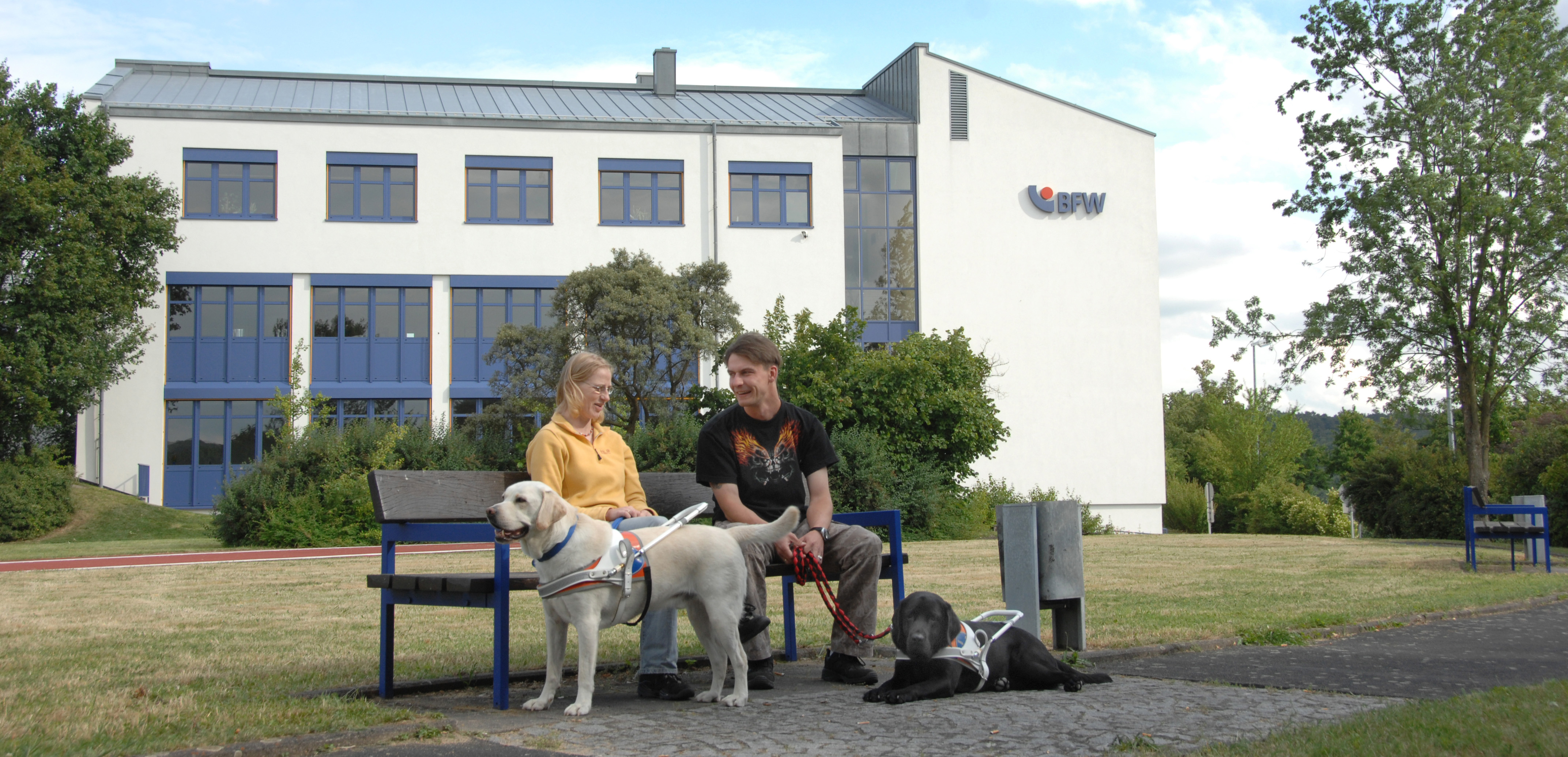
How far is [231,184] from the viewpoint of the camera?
33312 mm

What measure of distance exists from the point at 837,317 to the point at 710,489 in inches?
789

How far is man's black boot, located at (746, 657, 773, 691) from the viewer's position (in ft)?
17.9

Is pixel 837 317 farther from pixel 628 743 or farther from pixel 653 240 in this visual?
pixel 628 743

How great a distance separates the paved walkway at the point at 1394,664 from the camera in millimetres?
5473

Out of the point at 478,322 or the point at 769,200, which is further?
the point at 769,200

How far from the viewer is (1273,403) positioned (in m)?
59.1

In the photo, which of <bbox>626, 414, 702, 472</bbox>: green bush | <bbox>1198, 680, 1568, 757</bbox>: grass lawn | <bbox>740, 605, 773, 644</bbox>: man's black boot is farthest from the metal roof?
<bbox>1198, 680, 1568, 757</bbox>: grass lawn

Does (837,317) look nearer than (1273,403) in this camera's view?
Yes

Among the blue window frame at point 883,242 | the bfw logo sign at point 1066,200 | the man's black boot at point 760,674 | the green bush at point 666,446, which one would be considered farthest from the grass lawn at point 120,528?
the bfw logo sign at point 1066,200

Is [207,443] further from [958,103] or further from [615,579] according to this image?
[615,579]

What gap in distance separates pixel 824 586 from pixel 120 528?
2769cm

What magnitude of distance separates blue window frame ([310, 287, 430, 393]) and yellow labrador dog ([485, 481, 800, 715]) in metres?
30.7

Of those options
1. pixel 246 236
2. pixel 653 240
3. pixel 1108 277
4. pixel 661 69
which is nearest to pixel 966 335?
pixel 1108 277

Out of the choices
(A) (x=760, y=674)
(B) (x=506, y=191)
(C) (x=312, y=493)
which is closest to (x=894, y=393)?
(C) (x=312, y=493)
